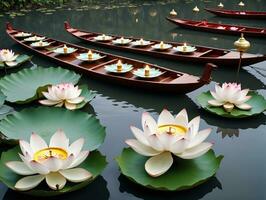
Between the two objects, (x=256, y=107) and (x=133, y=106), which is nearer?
(x=256, y=107)

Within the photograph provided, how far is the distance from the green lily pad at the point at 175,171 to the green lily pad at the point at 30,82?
1374 mm

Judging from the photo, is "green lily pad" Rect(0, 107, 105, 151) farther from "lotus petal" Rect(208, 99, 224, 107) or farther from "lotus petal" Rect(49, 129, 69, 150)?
"lotus petal" Rect(208, 99, 224, 107)

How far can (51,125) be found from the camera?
241 centimetres

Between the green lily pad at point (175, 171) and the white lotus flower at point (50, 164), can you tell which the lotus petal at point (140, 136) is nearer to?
the green lily pad at point (175, 171)

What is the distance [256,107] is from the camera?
3098 mm

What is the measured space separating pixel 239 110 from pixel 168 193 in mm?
1396

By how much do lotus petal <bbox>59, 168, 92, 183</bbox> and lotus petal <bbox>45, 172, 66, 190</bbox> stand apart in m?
0.03

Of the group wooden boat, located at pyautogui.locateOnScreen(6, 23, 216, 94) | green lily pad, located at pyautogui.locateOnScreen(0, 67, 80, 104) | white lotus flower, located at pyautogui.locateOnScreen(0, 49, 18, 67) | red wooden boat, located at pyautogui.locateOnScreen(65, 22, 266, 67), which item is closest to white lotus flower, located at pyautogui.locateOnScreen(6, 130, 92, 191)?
green lily pad, located at pyautogui.locateOnScreen(0, 67, 80, 104)

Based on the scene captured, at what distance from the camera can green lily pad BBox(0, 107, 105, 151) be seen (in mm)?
2273

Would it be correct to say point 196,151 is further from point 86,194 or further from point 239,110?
point 239,110

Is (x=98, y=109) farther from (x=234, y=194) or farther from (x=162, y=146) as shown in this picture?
(x=234, y=194)

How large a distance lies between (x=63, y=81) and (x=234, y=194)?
213 cm

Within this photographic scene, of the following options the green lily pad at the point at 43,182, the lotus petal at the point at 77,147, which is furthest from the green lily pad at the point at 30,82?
the lotus petal at the point at 77,147

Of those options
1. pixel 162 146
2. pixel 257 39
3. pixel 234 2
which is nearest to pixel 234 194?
pixel 162 146
